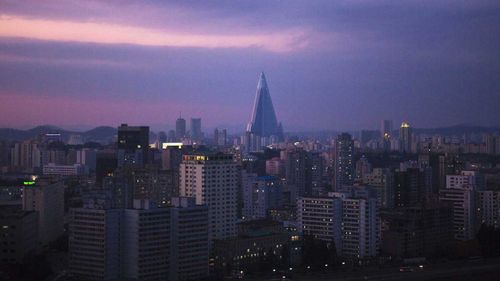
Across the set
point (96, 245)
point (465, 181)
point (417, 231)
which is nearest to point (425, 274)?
point (417, 231)

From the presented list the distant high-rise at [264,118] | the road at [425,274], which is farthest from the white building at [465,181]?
the distant high-rise at [264,118]

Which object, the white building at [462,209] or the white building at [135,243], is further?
the white building at [462,209]

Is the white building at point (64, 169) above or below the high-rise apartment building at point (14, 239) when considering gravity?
above

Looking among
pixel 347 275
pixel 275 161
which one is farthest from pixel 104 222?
pixel 275 161

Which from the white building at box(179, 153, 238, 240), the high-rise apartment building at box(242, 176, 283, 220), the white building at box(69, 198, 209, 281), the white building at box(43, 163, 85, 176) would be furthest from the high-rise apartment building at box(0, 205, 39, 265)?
the white building at box(43, 163, 85, 176)

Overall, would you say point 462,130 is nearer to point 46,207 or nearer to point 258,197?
point 258,197

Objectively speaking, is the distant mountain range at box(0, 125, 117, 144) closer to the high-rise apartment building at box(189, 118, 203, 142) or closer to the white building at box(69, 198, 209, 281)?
the high-rise apartment building at box(189, 118, 203, 142)

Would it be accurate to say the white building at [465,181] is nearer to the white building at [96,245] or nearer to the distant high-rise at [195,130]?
the white building at [96,245]
